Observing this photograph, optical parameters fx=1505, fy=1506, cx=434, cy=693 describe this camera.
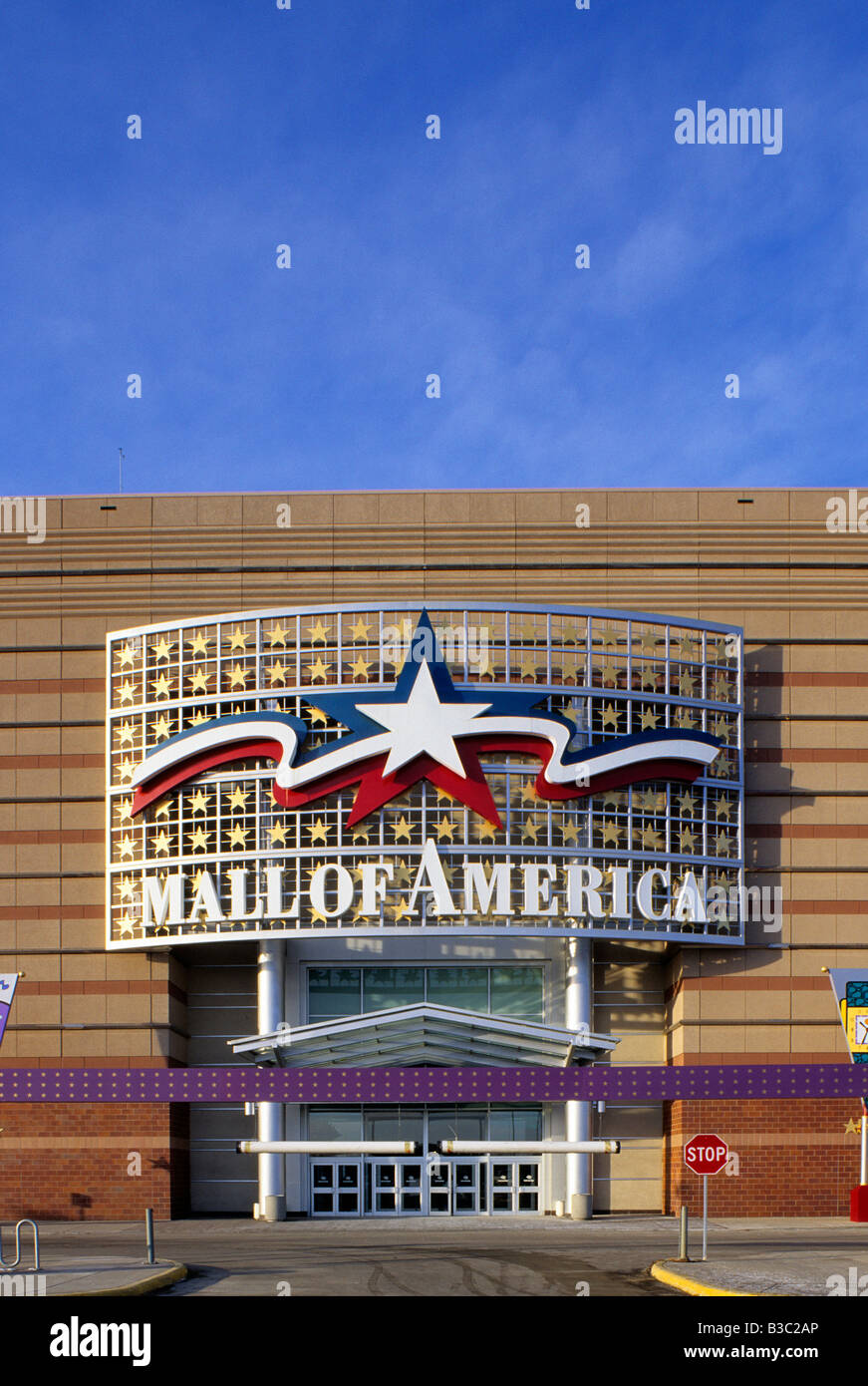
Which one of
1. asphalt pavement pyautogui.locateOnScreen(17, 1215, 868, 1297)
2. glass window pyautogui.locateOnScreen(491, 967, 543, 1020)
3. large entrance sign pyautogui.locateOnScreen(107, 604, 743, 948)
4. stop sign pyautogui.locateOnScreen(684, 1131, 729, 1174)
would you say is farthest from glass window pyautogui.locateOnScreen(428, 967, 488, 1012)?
stop sign pyautogui.locateOnScreen(684, 1131, 729, 1174)

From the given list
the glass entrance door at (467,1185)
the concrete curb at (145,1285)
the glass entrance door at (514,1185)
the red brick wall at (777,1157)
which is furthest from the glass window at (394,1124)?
the concrete curb at (145,1285)

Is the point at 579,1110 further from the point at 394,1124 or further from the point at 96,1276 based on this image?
the point at 96,1276

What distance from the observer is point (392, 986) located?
3912 centimetres

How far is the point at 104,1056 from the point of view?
37.8 metres

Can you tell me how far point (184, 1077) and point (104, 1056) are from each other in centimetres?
240

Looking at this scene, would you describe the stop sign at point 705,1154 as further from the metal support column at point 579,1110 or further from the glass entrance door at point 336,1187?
the glass entrance door at point 336,1187

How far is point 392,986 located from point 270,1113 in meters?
4.63

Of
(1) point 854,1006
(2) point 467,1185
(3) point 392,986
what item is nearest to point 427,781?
(3) point 392,986

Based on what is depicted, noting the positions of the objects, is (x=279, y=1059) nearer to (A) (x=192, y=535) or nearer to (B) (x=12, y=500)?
(A) (x=192, y=535)

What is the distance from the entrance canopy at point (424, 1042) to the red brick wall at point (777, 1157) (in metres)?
3.37

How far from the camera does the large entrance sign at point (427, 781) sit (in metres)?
35.6
